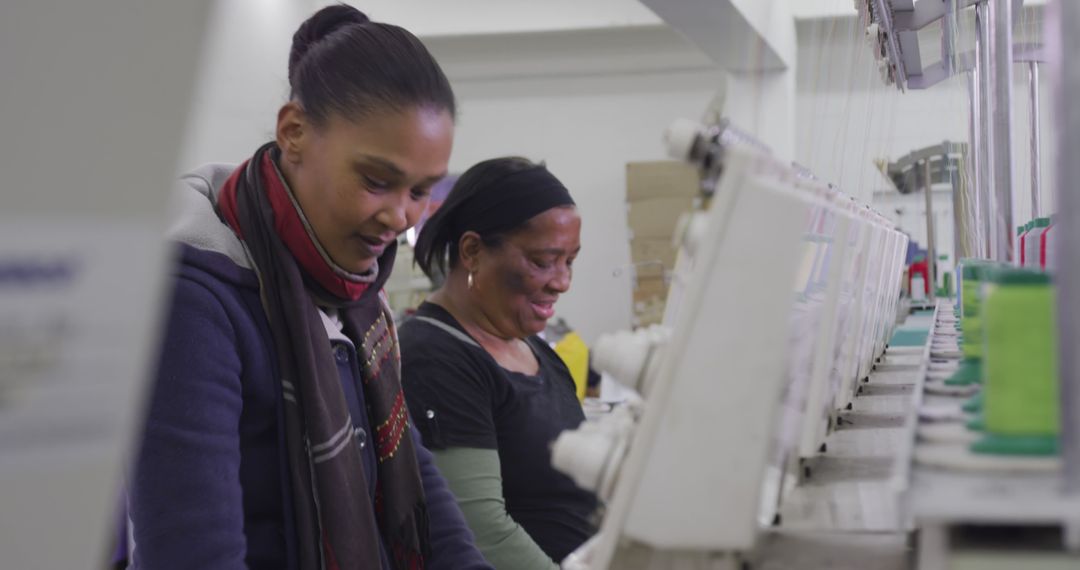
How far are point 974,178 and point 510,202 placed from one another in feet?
5.01

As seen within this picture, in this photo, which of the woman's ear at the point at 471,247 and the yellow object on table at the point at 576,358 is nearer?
the woman's ear at the point at 471,247

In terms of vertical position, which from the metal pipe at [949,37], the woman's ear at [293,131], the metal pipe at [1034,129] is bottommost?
the woman's ear at [293,131]

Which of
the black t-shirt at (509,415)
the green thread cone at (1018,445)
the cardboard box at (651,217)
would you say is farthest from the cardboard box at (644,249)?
the green thread cone at (1018,445)

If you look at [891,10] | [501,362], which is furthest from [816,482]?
[891,10]

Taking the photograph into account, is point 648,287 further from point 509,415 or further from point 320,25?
point 320,25

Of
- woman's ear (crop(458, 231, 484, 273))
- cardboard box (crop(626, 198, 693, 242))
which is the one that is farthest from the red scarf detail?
cardboard box (crop(626, 198, 693, 242))

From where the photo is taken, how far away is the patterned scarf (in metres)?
1.26

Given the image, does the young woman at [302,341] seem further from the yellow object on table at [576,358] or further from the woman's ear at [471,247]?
the yellow object on table at [576,358]

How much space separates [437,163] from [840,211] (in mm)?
646

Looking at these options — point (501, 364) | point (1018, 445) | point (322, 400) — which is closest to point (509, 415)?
point (501, 364)

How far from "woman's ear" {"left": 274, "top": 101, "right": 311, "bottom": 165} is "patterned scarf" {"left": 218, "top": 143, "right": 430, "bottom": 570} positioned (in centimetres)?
3

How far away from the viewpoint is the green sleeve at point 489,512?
65.4 inches

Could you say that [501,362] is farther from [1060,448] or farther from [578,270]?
[578,270]

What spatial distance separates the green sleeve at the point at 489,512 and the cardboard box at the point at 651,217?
519 centimetres
